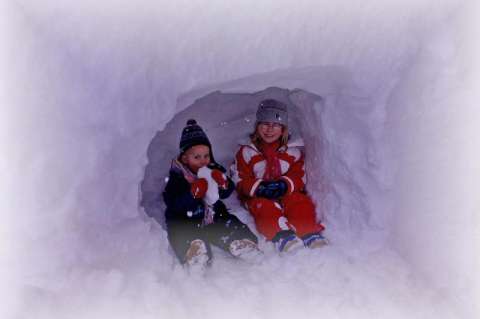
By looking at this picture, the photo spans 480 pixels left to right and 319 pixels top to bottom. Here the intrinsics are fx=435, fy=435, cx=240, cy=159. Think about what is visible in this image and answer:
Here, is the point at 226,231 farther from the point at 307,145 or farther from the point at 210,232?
the point at 307,145

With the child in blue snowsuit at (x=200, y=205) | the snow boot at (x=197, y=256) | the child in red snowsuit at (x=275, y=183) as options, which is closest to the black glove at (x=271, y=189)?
the child in red snowsuit at (x=275, y=183)

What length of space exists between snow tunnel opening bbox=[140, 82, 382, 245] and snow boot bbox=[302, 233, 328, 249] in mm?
87

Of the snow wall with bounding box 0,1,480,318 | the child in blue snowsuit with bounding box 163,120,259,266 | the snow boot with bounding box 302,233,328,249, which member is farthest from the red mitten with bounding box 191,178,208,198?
the snow boot with bounding box 302,233,328,249

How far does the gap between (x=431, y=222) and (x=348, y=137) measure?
27.0 inches

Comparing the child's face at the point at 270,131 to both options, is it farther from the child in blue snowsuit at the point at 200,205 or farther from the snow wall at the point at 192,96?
the snow wall at the point at 192,96

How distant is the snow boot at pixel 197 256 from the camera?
2.14 m

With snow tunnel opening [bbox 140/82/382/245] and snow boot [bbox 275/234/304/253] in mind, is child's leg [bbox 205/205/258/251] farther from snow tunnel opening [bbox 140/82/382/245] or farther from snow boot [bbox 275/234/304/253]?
snow tunnel opening [bbox 140/82/382/245]

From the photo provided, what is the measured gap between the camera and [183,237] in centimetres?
230

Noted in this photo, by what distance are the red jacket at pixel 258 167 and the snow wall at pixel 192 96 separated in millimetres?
630

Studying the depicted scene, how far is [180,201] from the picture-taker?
94.7 inches

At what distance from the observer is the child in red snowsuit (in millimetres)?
2455

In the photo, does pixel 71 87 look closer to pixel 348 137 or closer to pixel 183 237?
pixel 183 237

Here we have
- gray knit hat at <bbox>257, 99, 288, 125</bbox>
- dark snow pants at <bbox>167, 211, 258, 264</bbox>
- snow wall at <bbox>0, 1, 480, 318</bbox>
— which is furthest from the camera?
gray knit hat at <bbox>257, 99, 288, 125</bbox>

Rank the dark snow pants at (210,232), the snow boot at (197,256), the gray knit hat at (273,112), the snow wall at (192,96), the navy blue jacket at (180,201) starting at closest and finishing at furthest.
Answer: the snow wall at (192,96) < the snow boot at (197,256) < the dark snow pants at (210,232) < the navy blue jacket at (180,201) < the gray knit hat at (273,112)
